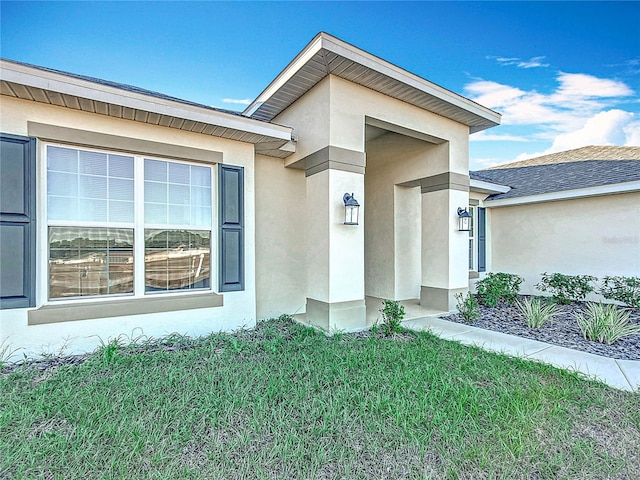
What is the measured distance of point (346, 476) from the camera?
2156 mm

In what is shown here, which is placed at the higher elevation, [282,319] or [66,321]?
[66,321]

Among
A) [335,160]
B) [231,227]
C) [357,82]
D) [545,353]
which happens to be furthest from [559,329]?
[231,227]

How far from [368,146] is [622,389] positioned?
7.12 metres

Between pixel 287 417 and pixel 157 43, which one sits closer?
pixel 287 417

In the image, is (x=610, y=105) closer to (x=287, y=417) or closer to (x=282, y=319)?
(x=282, y=319)

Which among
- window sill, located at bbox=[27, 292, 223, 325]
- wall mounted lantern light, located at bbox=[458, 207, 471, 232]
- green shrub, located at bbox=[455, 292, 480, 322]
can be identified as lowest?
green shrub, located at bbox=[455, 292, 480, 322]

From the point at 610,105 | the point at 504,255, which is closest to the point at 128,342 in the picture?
the point at 504,255

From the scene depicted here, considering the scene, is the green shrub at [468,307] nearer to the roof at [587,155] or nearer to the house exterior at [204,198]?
the house exterior at [204,198]

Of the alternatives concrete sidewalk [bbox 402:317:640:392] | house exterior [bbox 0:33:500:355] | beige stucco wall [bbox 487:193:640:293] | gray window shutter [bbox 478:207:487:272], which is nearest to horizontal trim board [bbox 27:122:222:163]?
house exterior [bbox 0:33:500:355]

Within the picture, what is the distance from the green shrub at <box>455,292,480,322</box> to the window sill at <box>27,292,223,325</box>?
4.90 meters

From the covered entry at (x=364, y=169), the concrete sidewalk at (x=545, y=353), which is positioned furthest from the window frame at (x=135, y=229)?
the concrete sidewalk at (x=545, y=353)

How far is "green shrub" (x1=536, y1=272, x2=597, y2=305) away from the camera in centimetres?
806

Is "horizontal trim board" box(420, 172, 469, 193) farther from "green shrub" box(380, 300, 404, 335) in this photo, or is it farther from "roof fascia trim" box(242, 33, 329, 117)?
"roof fascia trim" box(242, 33, 329, 117)

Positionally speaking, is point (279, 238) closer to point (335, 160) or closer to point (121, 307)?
point (335, 160)
